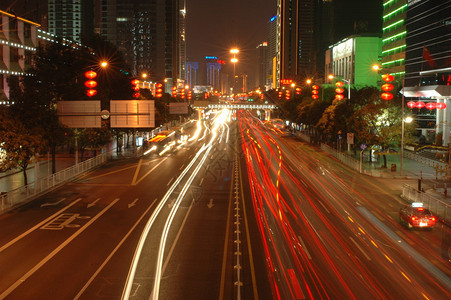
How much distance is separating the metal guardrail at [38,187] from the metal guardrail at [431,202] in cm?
2458

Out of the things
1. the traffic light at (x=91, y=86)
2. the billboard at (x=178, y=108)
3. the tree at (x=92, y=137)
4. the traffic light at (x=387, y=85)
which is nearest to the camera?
the traffic light at (x=91, y=86)

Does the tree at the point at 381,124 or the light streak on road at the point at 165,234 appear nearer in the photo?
the light streak on road at the point at 165,234

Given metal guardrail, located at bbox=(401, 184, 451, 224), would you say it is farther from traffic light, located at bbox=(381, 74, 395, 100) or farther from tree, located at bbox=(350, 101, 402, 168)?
tree, located at bbox=(350, 101, 402, 168)

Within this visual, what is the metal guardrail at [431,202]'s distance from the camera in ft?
88.2

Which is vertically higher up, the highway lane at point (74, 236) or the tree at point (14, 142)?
the tree at point (14, 142)

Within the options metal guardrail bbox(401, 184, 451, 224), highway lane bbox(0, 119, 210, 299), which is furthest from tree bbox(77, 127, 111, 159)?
metal guardrail bbox(401, 184, 451, 224)

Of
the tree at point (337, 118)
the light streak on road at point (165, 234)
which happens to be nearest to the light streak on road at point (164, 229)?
the light streak on road at point (165, 234)

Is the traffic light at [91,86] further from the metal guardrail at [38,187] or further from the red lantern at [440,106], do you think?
the red lantern at [440,106]

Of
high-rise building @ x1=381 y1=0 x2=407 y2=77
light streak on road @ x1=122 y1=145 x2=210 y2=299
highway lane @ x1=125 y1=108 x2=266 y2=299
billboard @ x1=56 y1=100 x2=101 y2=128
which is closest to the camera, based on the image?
highway lane @ x1=125 y1=108 x2=266 y2=299

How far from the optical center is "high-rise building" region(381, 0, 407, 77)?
99938mm

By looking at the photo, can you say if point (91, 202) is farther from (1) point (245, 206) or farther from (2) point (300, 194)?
(2) point (300, 194)

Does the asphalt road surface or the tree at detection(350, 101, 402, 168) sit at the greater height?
the tree at detection(350, 101, 402, 168)

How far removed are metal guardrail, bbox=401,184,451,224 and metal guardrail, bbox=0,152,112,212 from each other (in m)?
24.6

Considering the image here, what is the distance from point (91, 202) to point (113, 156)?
27.9 m
